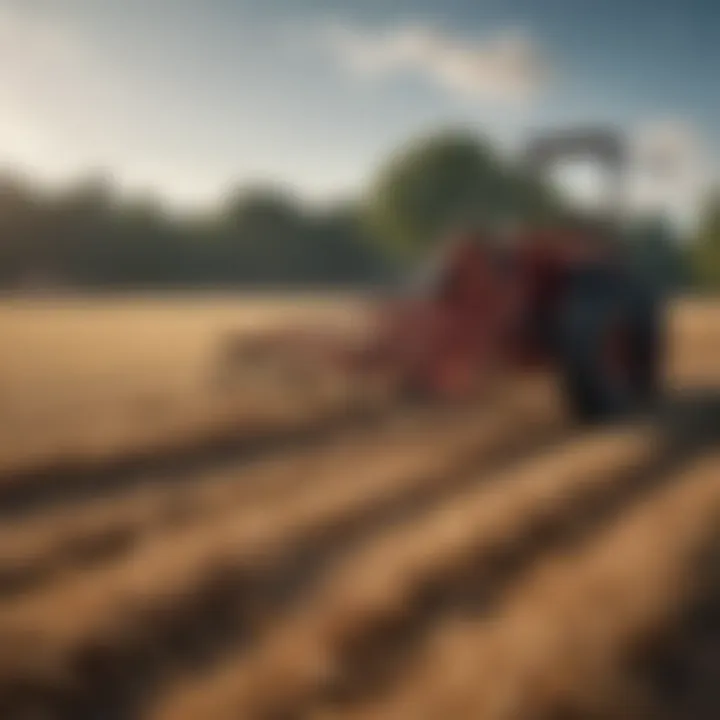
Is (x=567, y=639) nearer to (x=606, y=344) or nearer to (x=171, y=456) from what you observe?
(x=171, y=456)

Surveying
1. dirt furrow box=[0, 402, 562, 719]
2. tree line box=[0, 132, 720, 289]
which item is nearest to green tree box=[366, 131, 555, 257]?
tree line box=[0, 132, 720, 289]

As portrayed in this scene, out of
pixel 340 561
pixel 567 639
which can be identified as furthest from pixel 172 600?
pixel 567 639

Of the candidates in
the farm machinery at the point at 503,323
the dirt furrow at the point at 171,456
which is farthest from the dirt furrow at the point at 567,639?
the farm machinery at the point at 503,323

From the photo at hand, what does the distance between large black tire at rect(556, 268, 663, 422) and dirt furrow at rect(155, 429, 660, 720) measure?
119 centimetres

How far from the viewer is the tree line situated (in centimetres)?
350

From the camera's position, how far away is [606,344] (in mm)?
5633

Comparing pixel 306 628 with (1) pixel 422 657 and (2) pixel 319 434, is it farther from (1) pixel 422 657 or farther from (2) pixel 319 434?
(2) pixel 319 434

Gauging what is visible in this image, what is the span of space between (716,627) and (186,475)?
2224mm

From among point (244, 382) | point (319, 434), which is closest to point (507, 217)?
point (319, 434)

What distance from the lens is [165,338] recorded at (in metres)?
7.72

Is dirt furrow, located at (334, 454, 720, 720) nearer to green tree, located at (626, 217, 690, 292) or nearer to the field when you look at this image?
the field

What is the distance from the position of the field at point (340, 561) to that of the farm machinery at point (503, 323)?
0.89 ft

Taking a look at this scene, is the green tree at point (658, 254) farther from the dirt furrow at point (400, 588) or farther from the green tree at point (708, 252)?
the dirt furrow at point (400, 588)

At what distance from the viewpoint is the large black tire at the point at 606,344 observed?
520 cm
